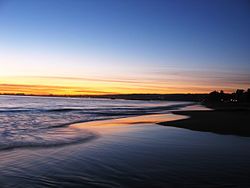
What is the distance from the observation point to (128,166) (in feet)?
24.0

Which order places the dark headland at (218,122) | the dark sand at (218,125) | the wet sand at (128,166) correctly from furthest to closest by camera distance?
1. the dark headland at (218,122)
2. the dark sand at (218,125)
3. the wet sand at (128,166)

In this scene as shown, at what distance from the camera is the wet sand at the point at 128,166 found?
19.3 ft

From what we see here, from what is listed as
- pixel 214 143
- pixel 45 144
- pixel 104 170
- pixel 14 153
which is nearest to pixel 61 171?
pixel 104 170

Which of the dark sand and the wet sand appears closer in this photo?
the wet sand

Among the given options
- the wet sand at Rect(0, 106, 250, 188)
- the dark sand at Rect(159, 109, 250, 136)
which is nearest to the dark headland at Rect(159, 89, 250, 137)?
the dark sand at Rect(159, 109, 250, 136)

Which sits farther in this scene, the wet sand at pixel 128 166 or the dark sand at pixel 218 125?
the dark sand at pixel 218 125

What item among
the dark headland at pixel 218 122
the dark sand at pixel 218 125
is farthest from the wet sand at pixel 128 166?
the dark headland at pixel 218 122

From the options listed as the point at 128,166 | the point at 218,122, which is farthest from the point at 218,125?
the point at 128,166

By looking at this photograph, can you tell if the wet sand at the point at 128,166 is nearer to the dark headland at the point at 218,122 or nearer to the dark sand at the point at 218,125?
the dark sand at the point at 218,125

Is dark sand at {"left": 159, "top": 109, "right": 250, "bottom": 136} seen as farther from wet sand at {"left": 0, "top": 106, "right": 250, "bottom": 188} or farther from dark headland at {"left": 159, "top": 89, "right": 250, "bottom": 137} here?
wet sand at {"left": 0, "top": 106, "right": 250, "bottom": 188}

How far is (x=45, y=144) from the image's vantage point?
10.9 m

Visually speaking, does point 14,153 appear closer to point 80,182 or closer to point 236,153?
point 80,182

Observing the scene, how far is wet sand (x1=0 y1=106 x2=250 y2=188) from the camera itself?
589cm

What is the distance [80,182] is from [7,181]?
59.1 inches
